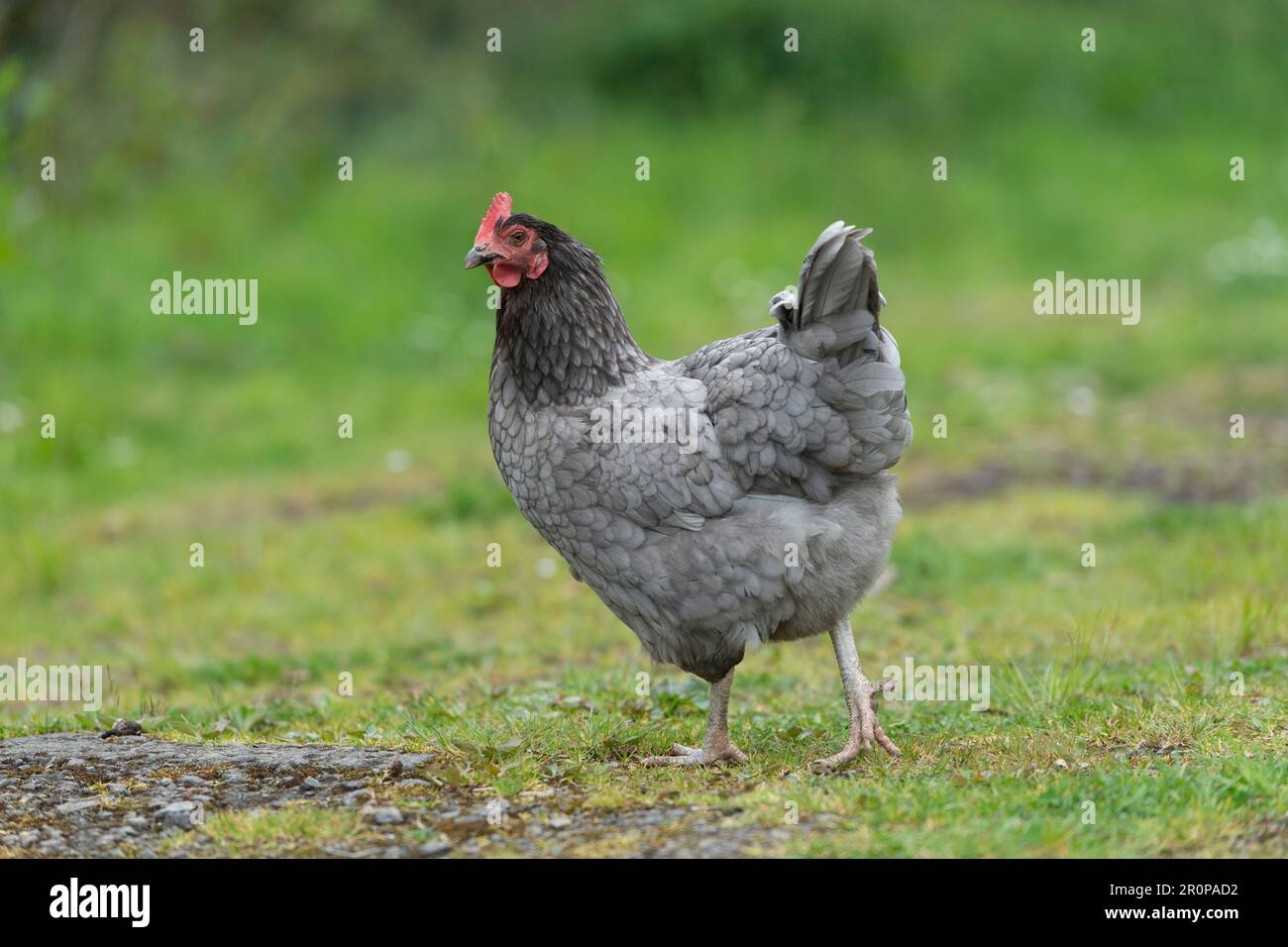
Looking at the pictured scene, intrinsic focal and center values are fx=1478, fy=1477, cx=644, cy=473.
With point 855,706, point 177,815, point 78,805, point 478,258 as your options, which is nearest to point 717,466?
point 855,706

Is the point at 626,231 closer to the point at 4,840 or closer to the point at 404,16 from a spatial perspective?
the point at 404,16

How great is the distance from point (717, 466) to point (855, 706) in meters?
1.03

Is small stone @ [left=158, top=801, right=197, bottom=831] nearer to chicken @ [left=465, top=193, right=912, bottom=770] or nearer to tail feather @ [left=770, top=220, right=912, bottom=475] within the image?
chicken @ [left=465, top=193, right=912, bottom=770]

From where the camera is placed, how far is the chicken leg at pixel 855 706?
5348 mm

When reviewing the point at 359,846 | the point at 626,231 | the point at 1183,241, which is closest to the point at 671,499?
the point at 359,846

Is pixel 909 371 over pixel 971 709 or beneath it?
over

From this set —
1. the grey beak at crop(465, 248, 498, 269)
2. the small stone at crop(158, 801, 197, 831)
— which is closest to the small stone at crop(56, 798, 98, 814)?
the small stone at crop(158, 801, 197, 831)

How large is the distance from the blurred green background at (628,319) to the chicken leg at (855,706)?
0.23 m

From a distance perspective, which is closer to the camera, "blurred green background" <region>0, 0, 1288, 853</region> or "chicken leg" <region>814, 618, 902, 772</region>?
"chicken leg" <region>814, 618, 902, 772</region>

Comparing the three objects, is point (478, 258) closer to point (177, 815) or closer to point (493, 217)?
point (493, 217)

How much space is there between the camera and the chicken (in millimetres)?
5293

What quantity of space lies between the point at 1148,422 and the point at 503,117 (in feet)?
25.6

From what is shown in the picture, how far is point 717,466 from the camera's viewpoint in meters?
5.36

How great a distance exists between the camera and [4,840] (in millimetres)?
4727
